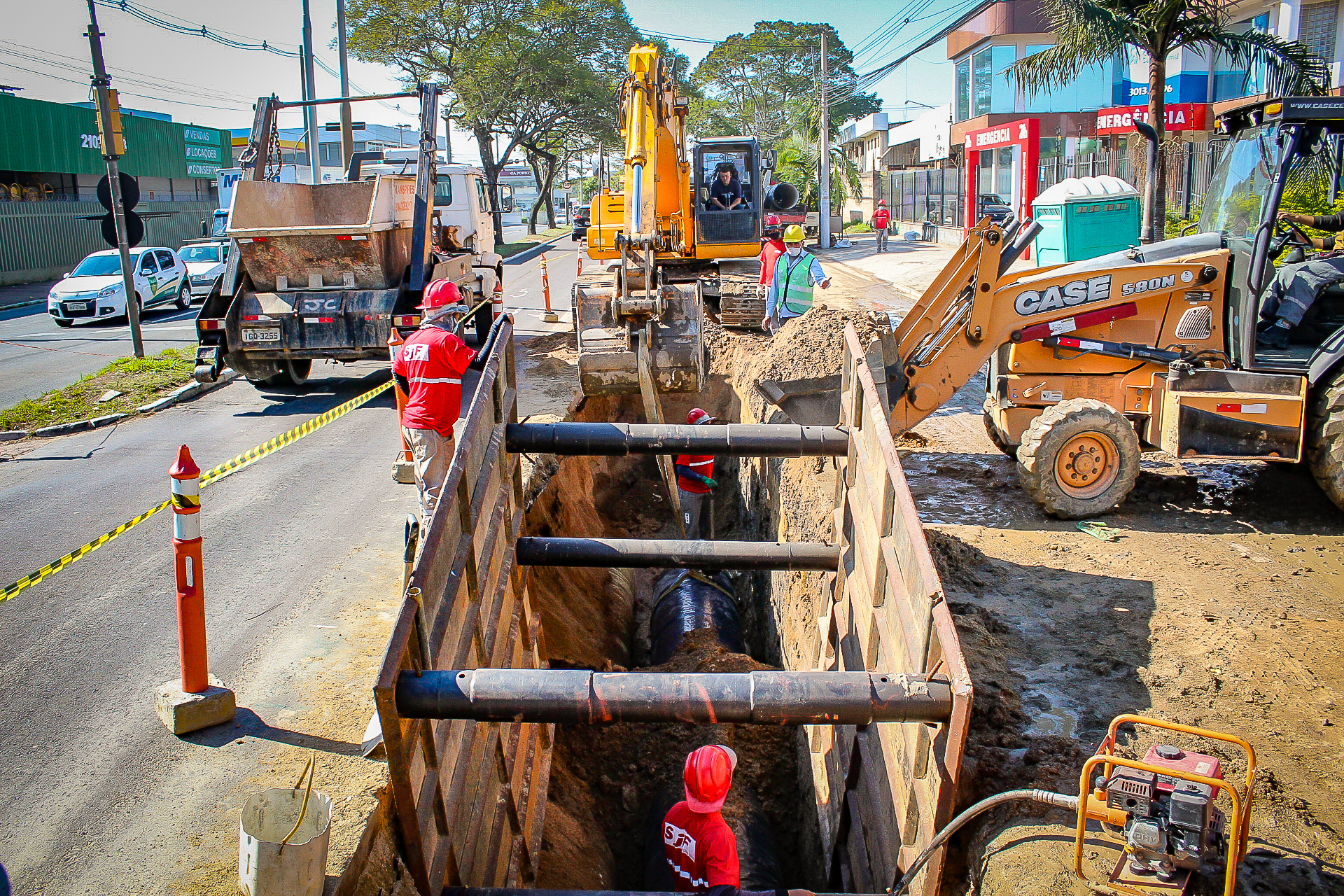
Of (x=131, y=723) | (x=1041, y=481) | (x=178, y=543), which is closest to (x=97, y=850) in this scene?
(x=131, y=723)

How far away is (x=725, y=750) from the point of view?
4238 mm

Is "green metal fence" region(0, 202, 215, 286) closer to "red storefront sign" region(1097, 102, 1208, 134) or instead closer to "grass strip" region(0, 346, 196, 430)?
"grass strip" region(0, 346, 196, 430)

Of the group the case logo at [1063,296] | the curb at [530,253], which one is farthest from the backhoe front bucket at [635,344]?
the curb at [530,253]

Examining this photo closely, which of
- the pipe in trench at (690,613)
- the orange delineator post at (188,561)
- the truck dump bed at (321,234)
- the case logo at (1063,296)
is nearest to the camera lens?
the orange delineator post at (188,561)

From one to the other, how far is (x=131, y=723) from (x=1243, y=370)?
8.04 meters

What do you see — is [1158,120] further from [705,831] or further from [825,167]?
[825,167]

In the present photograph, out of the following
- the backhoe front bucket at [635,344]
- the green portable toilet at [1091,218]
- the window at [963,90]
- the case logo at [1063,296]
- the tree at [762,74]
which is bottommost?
the backhoe front bucket at [635,344]

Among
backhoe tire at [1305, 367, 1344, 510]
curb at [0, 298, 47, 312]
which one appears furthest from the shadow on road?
curb at [0, 298, 47, 312]

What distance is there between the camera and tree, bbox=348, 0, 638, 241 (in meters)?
39.9

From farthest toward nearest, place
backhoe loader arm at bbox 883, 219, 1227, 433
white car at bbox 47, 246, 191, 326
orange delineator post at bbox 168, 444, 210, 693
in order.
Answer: white car at bbox 47, 246, 191, 326
backhoe loader arm at bbox 883, 219, 1227, 433
orange delineator post at bbox 168, 444, 210, 693

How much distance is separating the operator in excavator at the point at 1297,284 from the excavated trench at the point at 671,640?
3.60 m

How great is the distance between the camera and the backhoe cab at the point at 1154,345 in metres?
7.29

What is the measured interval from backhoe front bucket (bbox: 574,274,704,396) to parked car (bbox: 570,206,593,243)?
198 inches

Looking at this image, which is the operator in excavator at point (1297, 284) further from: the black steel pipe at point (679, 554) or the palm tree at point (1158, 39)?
the palm tree at point (1158, 39)
